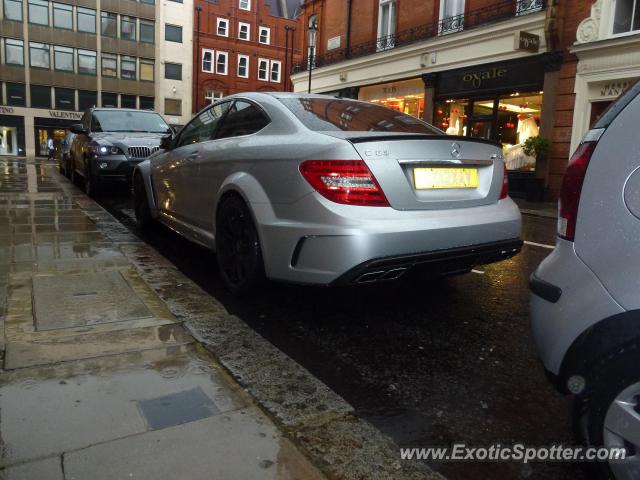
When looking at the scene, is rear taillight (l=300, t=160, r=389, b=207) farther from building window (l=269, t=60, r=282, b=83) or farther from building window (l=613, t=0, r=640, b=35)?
building window (l=269, t=60, r=282, b=83)

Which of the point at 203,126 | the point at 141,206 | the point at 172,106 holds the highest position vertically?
the point at 172,106

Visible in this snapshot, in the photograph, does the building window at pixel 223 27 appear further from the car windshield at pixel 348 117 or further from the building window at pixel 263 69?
the car windshield at pixel 348 117

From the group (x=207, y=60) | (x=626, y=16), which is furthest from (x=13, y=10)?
(x=626, y=16)

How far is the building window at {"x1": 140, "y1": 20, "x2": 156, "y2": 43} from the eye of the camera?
4512cm

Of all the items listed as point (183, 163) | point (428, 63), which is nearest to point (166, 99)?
point (428, 63)

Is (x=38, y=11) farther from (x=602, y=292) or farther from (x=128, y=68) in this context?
(x=602, y=292)

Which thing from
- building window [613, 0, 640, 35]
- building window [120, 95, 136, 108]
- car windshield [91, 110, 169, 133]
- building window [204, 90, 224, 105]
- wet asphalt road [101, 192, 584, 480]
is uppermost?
building window [204, 90, 224, 105]

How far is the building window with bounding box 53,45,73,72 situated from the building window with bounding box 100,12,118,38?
3.19 metres

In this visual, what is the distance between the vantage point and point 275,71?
167ft

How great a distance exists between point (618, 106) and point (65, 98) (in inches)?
1897

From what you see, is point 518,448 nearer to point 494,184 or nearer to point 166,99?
point 494,184

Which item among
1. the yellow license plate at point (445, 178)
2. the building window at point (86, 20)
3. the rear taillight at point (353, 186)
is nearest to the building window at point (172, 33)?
the building window at point (86, 20)

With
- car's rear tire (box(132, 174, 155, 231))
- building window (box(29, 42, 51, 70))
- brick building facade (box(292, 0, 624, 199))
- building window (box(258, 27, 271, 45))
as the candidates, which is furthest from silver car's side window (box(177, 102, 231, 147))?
building window (box(258, 27, 271, 45))

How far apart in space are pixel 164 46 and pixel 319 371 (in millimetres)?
48288
